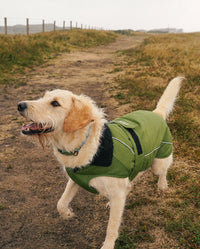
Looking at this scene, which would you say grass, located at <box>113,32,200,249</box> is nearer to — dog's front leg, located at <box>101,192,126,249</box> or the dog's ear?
dog's front leg, located at <box>101,192,126,249</box>

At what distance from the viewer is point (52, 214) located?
3.41m

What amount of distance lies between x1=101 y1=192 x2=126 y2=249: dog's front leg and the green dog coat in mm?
235

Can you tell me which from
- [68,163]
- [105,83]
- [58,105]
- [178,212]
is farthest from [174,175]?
[105,83]

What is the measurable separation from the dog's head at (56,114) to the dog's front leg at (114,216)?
899mm

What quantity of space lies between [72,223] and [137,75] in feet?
25.9

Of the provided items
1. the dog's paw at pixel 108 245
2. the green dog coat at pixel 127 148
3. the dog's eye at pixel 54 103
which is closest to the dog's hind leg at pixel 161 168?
the green dog coat at pixel 127 148

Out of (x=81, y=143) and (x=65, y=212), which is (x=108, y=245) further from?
(x=81, y=143)

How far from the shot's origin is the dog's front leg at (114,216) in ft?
8.80

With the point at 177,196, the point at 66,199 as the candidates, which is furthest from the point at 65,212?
the point at 177,196

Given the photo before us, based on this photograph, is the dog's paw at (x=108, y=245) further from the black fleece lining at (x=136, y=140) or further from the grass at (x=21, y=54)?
the grass at (x=21, y=54)

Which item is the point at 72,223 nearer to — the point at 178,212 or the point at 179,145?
the point at 178,212

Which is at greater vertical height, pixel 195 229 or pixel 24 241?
pixel 195 229

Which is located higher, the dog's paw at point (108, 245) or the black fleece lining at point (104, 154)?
the black fleece lining at point (104, 154)

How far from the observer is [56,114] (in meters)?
2.60
